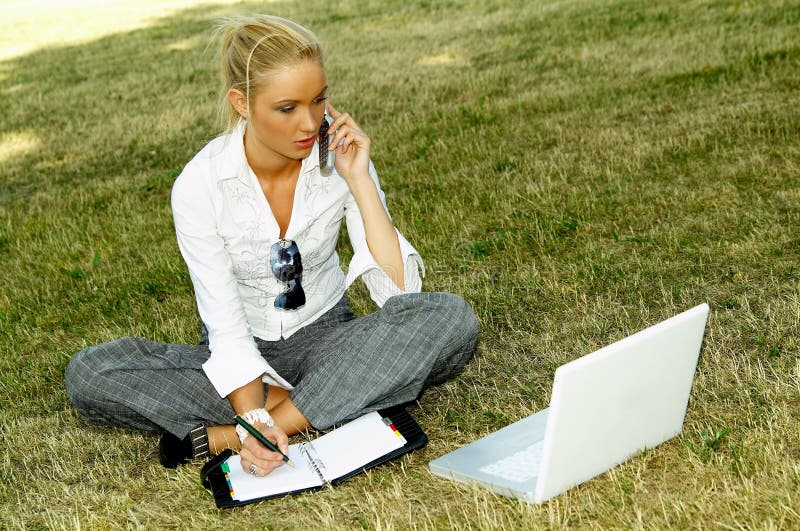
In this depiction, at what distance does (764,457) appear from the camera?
3.46 m

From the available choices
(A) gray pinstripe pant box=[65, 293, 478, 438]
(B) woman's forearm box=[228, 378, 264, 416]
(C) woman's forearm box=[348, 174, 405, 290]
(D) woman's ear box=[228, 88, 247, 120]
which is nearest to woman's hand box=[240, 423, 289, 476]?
(B) woman's forearm box=[228, 378, 264, 416]

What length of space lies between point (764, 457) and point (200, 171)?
254cm

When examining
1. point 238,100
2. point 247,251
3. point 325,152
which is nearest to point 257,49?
point 238,100

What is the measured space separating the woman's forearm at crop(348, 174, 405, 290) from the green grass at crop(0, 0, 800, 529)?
673 mm

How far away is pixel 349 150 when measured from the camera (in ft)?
14.7

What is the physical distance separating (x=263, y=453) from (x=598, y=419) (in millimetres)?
1310

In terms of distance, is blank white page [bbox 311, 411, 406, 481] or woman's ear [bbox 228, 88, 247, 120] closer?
blank white page [bbox 311, 411, 406, 481]

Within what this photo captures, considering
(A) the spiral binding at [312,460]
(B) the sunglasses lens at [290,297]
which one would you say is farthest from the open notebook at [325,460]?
(B) the sunglasses lens at [290,297]

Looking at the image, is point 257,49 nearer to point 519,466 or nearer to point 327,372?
point 327,372

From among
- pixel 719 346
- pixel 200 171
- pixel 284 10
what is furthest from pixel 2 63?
pixel 719 346

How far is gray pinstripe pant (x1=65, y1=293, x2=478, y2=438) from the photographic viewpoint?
412 centimetres

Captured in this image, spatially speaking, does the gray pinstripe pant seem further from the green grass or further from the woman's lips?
the woman's lips

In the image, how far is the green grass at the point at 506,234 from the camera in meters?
3.65

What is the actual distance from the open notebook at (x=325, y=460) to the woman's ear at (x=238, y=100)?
142 centimetres
